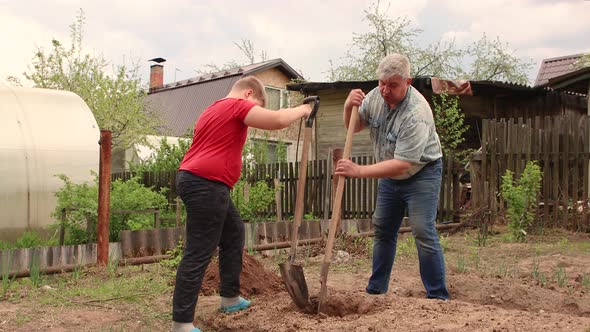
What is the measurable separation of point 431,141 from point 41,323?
2.82m

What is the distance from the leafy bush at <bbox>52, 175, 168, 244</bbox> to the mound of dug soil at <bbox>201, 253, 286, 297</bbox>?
205 centimetres

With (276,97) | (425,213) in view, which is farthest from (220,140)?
(276,97)

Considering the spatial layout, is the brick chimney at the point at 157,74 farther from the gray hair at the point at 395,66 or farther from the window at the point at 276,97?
the gray hair at the point at 395,66

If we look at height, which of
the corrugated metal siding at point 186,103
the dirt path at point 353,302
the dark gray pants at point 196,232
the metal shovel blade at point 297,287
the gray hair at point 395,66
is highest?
the corrugated metal siding at point 186,103

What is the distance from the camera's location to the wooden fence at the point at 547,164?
915 cm

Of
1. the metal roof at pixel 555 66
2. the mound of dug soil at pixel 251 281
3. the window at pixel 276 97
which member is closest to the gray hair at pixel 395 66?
the mound of dug soil at pixel 251 281

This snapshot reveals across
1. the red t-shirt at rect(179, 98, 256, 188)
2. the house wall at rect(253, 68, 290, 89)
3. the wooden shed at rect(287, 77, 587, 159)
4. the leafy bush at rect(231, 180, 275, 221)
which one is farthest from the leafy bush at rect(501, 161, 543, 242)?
the house wall at rect(253, 68, 290, 89)

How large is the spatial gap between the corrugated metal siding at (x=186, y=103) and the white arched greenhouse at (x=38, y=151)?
15.1 meters

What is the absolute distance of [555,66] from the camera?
72.6 ft

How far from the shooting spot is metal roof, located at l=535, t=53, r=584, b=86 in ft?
69.6

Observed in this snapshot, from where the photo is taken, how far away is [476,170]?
10.2 metres

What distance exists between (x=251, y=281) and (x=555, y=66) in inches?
802

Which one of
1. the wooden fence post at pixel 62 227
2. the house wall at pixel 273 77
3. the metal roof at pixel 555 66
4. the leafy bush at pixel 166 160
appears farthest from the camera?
the house wall at pixel 273 77

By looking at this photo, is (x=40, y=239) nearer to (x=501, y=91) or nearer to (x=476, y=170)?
(x=476, y=170)
